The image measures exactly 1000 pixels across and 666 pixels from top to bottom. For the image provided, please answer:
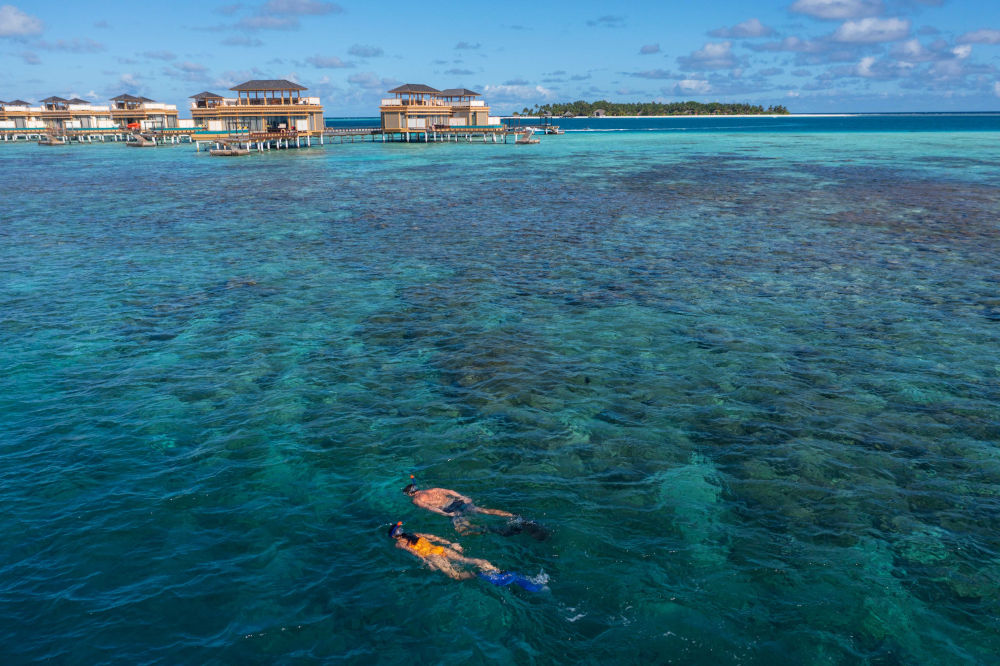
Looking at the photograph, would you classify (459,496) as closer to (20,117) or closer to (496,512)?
(496,512)

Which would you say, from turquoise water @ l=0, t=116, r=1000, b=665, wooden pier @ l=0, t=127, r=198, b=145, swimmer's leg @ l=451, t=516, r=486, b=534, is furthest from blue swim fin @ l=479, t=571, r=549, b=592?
wooden pier @ l=0, t=127, r=198, b=145

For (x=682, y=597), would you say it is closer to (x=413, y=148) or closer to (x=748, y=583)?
(x=748, y=583)

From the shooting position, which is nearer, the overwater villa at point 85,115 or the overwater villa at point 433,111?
the overwater villa at point 433,111

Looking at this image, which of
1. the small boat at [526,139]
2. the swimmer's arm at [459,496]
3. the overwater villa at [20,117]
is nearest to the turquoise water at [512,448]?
the swimmer's arm at [459,496]

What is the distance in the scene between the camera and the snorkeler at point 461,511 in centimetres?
1174

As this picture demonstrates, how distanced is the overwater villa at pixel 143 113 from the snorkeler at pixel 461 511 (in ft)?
466

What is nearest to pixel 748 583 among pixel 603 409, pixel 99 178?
pixel 603 409

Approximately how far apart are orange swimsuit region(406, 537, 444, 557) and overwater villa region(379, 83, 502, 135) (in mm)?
108901

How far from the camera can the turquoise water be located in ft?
32.0

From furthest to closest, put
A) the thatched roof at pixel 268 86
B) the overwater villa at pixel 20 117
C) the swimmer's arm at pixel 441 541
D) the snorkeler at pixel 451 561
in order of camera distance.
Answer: the overwater villa at pixel 20 117 < the thatched roof at pixel 268 86 < the swimmer's arm at pixel 441 541 < the snorkeler at pixel 451 561

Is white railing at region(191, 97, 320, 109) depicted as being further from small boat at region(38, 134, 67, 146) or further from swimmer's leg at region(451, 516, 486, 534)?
swimmer's leg at region(451, 516, 486, 534)

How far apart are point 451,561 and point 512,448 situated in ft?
13.0

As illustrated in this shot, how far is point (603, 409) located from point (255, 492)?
8.58m

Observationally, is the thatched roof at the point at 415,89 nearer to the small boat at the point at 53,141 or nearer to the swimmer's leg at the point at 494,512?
the small boat at the point at 53,141
